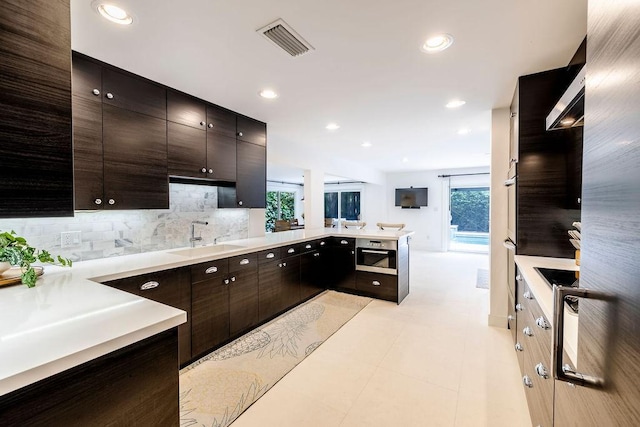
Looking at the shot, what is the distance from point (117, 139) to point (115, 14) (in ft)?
3.00

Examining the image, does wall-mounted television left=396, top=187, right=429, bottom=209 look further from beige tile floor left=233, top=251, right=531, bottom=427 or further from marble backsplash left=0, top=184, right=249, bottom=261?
marble backsplash left=0, top=184, right=249, bottom=261

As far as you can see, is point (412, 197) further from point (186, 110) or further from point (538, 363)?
point (538, 363)

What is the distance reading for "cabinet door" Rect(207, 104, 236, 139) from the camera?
9.49 feet

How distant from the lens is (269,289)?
306 cm

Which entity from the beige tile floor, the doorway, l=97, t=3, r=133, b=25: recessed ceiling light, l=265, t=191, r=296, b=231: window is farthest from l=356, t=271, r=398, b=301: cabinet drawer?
l=265, t=191, r=296, b=231: window

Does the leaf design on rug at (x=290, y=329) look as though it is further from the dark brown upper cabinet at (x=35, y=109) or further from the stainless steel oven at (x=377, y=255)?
the dark brown upper cabinet at (x=35, y=109)

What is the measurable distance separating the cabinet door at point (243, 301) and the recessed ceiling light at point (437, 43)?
2.43 m

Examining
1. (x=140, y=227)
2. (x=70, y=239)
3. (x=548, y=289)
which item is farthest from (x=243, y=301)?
(x=548, y=289)

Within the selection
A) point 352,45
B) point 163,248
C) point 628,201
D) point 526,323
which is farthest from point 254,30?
point 526,323

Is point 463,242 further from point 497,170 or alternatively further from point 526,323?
point 526,323

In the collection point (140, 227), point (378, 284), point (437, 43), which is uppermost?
point (437, 43)

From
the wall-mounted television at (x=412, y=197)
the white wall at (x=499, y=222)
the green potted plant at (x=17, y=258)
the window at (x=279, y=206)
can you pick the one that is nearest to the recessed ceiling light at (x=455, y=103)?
the white wall at (x=499, y=222)

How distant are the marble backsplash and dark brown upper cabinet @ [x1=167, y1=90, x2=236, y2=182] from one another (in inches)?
13.6

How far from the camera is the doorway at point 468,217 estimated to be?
8.12 metres
